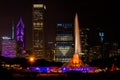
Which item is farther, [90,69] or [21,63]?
[21,63]

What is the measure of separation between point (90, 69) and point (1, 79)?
199ft

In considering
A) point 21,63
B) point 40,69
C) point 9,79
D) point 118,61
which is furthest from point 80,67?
point 9,79

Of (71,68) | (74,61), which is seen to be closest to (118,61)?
(74,61)

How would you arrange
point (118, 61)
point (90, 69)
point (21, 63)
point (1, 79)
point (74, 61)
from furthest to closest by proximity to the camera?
point (21, 63) < point (118, 61) < point (74, 61) < point (90, 69) < point (1, 79)

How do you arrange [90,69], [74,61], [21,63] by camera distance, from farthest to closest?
1. [21,63]
2. [74,61]
3. [90,69]

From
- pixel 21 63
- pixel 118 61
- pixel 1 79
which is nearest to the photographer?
pixel 1 79

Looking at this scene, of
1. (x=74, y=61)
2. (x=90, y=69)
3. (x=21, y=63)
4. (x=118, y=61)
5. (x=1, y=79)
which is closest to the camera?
(x=1, y=79)

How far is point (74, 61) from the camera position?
6211 inches

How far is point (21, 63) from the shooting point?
7323 inches

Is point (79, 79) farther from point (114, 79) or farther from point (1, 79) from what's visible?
point (1, 79)

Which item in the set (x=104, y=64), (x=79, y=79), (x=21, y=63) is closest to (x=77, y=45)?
(x=104, y=64)

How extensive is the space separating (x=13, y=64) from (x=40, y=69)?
1247 inches

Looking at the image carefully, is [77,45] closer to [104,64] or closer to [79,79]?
[104,64]

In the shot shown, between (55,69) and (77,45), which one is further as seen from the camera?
(77,45)
